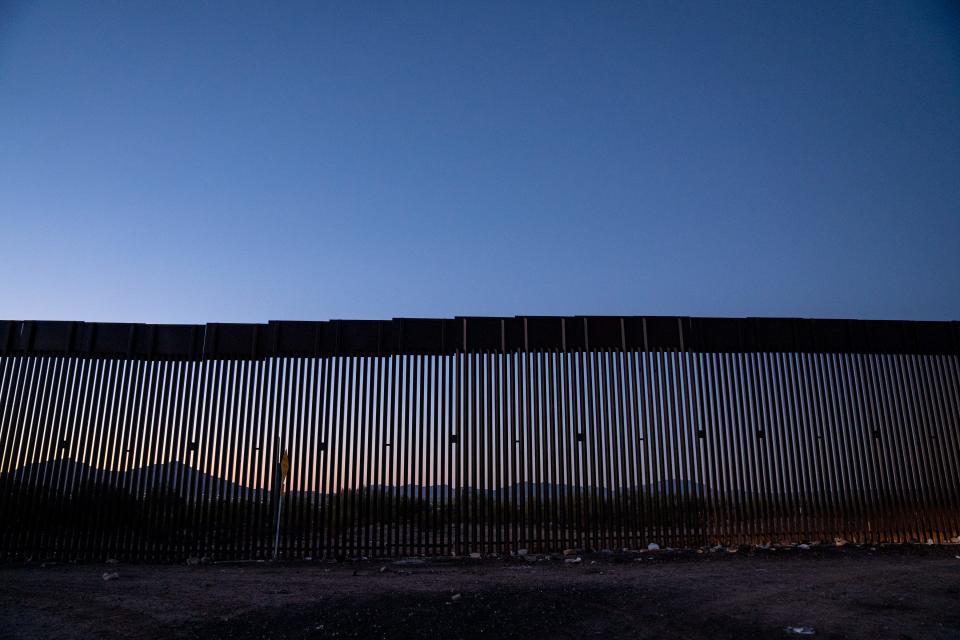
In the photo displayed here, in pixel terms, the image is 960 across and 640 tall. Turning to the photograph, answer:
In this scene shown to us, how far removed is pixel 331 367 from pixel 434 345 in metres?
Result: 1.81

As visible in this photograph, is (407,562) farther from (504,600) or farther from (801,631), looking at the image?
(801,631)

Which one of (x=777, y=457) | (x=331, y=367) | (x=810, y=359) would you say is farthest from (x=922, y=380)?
(x=331, y=367)

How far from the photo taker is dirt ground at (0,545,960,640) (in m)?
5.23

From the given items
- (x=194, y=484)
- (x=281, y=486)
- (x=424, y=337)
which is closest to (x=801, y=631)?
(x=424, y=337)

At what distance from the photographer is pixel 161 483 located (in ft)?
33.6

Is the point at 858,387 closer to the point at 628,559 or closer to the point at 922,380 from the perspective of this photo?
the point at 922,380

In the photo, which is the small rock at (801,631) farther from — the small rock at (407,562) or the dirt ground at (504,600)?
the small rock at (407,562)

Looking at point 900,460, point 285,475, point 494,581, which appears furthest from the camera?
point 900,460

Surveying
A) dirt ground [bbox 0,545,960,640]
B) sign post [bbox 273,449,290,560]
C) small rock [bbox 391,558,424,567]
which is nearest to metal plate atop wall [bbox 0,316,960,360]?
sign post [bbox 273,449,290,560]

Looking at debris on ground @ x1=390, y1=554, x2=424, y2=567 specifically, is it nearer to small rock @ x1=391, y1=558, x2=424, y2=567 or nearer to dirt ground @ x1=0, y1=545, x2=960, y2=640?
small rock @ x1=391, y1=558, x2=424, y2=567

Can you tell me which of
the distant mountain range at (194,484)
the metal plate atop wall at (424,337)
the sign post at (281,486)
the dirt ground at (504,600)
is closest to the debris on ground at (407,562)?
the dirt ground at (504,600)

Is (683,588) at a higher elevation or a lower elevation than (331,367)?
lower

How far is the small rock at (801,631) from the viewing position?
16.1 feet

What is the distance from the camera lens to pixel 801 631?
495 centimetres
